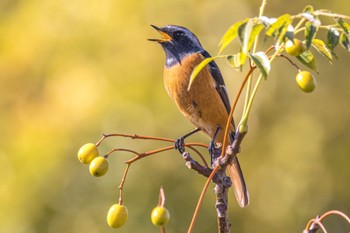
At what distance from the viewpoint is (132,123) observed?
7406 millimetres

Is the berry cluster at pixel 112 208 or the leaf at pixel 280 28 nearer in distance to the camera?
the leaf at pixel 280 28

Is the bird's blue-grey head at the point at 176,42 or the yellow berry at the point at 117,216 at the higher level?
the bird's blue-grey head at the point at 176,42

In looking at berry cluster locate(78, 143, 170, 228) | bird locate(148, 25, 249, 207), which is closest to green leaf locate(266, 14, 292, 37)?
berry cluster locate(78, 143, 170, 228)

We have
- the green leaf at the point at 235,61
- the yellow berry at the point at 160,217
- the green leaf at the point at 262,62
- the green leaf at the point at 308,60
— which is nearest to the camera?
the green leaf at the point at 262,62

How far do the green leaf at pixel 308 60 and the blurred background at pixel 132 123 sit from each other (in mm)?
4276

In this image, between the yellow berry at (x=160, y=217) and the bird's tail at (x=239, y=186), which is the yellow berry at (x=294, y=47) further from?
the bird's tail at (x=239, y=186)

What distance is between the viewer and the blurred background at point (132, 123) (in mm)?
7410

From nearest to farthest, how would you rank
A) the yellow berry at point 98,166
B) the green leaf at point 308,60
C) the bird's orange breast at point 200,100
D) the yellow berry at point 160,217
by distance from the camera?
the green leaf at point 308,60
the yellow berry at point 160,217
the yellow berry at point 98,166
the bird's orange breast at point 200,100

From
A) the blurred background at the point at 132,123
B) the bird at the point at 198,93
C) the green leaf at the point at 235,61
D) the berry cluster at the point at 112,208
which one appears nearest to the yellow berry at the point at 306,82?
the green leaf at the point at 235,61

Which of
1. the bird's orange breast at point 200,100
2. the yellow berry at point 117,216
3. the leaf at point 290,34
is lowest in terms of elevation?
the yellow berry at point 117,216

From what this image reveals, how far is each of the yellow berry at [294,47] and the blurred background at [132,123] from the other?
443 centimetres

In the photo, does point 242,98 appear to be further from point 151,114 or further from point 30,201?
point 30,201

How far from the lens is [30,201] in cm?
747

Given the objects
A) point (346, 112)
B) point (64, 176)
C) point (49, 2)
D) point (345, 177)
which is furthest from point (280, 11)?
point (64, 176)
